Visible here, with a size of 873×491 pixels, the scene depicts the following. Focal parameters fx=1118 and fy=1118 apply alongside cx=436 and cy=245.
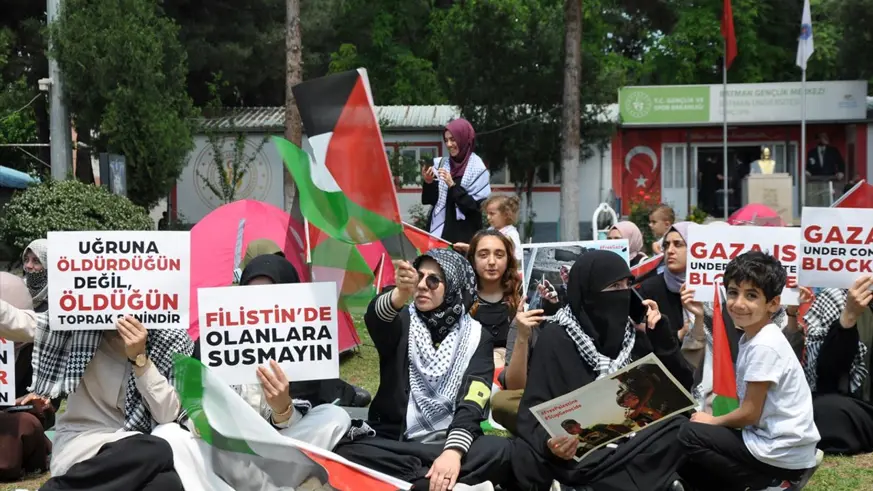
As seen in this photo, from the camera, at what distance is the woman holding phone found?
28.2 feet

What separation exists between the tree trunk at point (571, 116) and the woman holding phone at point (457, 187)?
35.8 ft

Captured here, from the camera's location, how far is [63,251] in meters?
4.80

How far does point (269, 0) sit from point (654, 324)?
2280cm

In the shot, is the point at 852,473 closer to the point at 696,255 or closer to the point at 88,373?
the point at 696,255

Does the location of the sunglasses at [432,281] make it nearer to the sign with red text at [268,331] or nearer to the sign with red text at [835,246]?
the sign with red text at [268,331]

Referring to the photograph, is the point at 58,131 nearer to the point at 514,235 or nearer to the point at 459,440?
the point at 514,235

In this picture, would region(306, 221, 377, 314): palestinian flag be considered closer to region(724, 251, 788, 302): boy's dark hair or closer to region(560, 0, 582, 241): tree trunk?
region(724, 251, 788, 302): boy's dark hair

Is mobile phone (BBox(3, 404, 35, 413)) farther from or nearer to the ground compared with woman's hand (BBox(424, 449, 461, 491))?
farther from the ground

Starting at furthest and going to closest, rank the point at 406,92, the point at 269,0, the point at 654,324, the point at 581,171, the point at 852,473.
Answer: the point at 406,92 < the point at 581,171 < the point at 269,0 < the point at 852,473 < the point at 654,324

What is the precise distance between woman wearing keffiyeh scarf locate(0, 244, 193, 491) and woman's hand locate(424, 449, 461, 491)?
1.11 meters

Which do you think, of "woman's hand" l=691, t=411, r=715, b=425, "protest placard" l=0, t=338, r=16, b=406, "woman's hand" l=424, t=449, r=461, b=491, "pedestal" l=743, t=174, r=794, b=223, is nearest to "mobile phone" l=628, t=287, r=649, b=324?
"woman's hand" l=691, t=411, r=715, b=425

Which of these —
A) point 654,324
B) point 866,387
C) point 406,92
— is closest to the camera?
point 654,324

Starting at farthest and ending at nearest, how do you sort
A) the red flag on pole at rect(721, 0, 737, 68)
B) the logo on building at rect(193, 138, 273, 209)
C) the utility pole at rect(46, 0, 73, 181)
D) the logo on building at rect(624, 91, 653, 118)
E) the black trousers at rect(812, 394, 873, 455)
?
the logo on building at rect(193, 138, 273, 209) < the logo on building at rect(624, 91, 653, 118) < the red flag on pole at rect(721, 0, 737, 68) < the utility pole at rect(46, 0, 73, 181) < the black trousers at rect(812, 394, 873, 455)

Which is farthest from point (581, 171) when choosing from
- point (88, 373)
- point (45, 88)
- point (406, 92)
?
→ point (88, 373)
